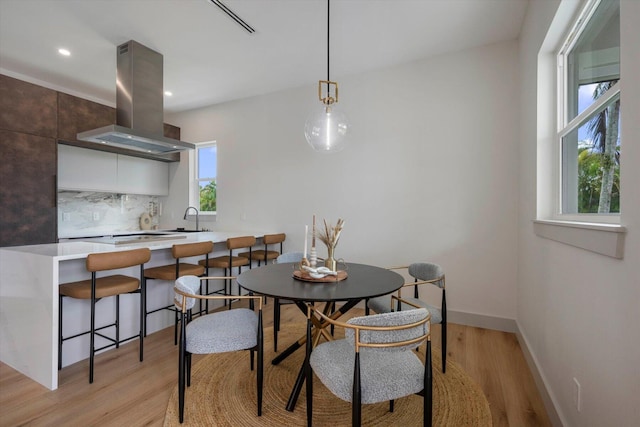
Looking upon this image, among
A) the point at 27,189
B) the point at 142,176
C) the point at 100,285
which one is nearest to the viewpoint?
the point at 100,285

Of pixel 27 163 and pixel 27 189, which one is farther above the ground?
pixel 27 163

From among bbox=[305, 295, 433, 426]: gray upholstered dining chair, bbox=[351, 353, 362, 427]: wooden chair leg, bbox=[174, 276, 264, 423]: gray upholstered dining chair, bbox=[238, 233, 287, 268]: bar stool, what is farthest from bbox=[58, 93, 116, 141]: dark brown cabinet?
bbox=[351, 353, 362, 427]: wooden chair leg

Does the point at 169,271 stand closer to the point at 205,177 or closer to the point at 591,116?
the point at 205,177

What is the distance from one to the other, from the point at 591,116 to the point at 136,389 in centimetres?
319

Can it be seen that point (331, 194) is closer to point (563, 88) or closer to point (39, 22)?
point (563, 88)

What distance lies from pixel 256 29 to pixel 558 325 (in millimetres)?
3308

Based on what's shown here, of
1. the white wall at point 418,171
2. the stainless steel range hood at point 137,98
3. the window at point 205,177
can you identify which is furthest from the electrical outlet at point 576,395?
the window at point 205,177

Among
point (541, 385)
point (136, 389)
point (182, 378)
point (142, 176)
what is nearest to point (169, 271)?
point (136, 389)

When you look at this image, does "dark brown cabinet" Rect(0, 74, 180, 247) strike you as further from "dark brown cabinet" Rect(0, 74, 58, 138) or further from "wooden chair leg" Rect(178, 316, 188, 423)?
"wooden chair leg" Rect(178, 316, 188, 423)

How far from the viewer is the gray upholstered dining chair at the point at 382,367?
1.29 metres

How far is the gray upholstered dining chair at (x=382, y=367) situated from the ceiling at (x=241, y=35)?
8.20 ft

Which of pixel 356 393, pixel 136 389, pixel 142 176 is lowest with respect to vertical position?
pixel 136 389

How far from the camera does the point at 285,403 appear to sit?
6.23 ft

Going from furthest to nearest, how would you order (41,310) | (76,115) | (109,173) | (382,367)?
1. (109,173)
2. (76,115)
3. (41,310)
4. (382,367)
